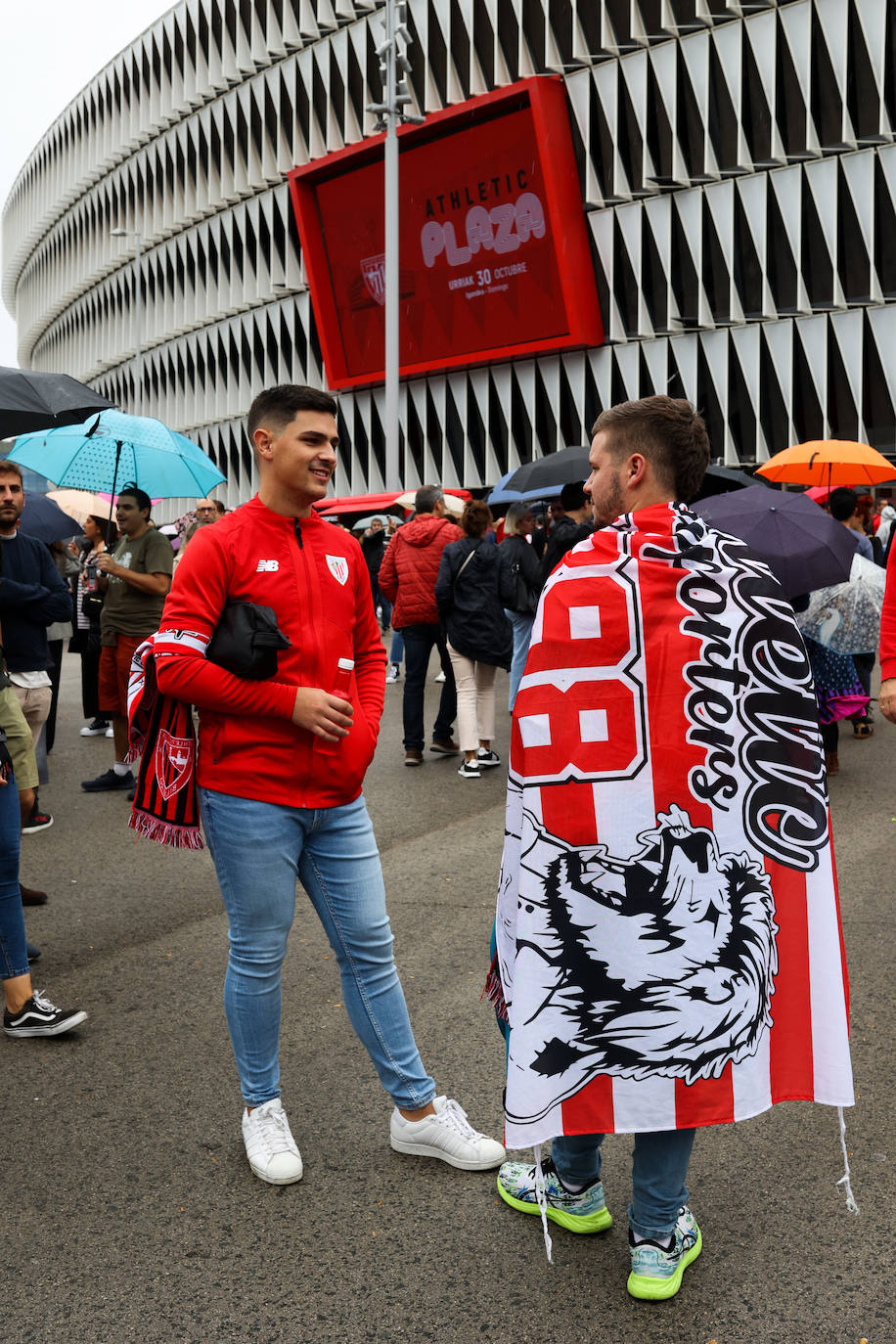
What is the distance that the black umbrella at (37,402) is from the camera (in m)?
5.14

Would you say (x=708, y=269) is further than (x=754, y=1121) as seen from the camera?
Yes

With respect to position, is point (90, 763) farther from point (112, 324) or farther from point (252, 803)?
point (112, 324)

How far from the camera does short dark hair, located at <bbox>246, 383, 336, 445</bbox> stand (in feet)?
11.3

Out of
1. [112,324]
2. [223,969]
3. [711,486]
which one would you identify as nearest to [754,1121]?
[223,969]

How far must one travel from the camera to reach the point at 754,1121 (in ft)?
12.8

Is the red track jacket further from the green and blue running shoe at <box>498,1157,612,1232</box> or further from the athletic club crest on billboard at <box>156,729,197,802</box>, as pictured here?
the green and blue running shoe at <box>498,1157,612,1232</box>

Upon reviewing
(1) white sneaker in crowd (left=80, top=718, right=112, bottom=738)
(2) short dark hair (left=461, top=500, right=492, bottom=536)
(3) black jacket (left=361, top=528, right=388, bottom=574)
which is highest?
(2) short dark hair (left=461, top=500, right=492, bottom=536)

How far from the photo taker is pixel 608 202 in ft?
118

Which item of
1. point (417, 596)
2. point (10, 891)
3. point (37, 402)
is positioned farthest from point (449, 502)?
point (10, 891)

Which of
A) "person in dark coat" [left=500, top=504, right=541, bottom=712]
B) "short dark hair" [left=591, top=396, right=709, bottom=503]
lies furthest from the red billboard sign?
"short dark hair" [left=591, top=396, right=709, bottom=503]

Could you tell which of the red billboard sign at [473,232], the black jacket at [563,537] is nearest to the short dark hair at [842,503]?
the black jacket at [563,537]

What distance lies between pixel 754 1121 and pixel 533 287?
35.0m

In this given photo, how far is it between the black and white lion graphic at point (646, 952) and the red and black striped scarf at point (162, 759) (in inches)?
43.3

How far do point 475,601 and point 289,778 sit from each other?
251 inches
